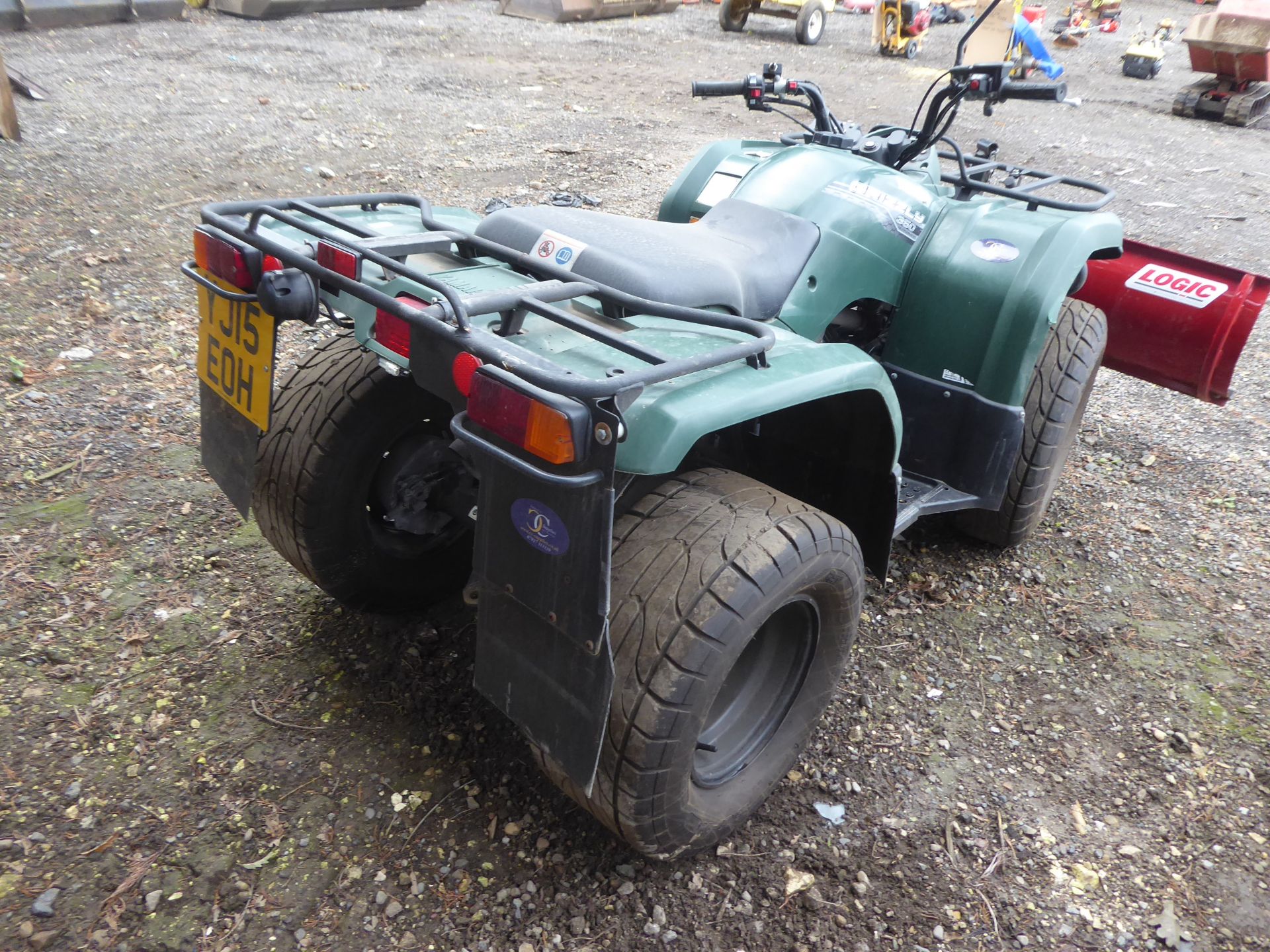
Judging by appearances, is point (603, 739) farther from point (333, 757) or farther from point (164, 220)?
point (164, 220)

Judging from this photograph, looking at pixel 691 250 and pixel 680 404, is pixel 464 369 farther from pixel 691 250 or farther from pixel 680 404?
pixel 691 250

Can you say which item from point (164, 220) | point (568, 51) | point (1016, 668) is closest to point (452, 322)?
point (1016, 668)

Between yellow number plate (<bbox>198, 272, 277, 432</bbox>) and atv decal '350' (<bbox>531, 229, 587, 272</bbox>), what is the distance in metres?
0.62

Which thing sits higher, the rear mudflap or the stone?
the rear mudflap

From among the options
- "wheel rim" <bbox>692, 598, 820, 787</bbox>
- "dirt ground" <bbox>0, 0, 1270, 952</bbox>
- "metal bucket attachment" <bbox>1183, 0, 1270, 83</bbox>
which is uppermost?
"metal bucket attachment" <bbox>1183, 0, 1270, 83</bbox>

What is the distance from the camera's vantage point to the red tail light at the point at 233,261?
202 cm

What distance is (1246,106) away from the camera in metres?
11.1

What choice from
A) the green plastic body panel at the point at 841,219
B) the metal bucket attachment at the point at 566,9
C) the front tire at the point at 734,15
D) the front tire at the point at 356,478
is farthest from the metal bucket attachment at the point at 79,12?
the green plastic body panel at the point at 841,219

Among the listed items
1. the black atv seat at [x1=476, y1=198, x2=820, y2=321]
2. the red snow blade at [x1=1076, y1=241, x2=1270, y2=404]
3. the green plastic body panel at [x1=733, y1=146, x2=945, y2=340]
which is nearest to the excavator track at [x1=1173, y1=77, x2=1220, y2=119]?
the red snow blade at [x1=1076, y1=241, x2=1270, y2=404]

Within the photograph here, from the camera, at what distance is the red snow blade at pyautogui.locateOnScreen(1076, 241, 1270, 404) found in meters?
3.44

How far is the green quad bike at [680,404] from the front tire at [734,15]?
11242 millimetres

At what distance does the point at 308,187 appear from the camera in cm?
614

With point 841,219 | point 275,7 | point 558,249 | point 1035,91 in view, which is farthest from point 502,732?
point 275,7

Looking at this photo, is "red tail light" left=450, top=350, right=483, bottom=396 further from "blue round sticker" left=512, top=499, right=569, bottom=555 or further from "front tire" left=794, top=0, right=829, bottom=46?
"front tire" left=794, top=0, right=829, bottom=46
